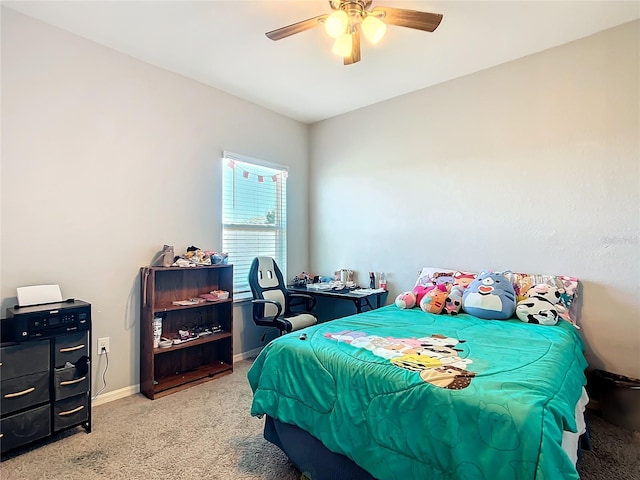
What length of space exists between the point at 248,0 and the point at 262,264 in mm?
2337

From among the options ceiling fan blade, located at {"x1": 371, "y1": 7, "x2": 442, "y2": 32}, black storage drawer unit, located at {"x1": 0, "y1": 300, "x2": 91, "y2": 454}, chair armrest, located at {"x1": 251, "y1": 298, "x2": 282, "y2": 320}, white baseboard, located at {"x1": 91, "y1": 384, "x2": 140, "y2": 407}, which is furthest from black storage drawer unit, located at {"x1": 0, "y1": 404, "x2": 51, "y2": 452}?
ceiling fan blade, located at {"x1": 371, "y1": 7, "x2": 442, "y2": 32}

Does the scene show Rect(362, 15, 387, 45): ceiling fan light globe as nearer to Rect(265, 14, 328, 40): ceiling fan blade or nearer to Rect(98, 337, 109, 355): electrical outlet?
Rect(265, 14, 328, 40): ceiling fan blade

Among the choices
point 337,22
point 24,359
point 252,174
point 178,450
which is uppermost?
point 337,22

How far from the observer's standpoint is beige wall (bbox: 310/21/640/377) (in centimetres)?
256

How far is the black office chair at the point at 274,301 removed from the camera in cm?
334

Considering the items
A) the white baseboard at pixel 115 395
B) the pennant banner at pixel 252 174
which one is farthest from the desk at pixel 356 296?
the white baseboard at pixel 115 395

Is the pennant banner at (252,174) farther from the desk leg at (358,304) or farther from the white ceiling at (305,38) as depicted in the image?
the desk leg at (358,304)

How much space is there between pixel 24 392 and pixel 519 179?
386 cm

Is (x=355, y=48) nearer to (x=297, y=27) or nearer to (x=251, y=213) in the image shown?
(x=297, y=27)

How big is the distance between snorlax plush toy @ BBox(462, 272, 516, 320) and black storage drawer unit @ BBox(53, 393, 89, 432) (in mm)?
2778

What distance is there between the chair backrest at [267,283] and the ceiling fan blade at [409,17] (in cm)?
246

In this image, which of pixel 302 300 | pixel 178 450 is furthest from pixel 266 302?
pixel 178 450

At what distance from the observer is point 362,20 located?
6.94 feet

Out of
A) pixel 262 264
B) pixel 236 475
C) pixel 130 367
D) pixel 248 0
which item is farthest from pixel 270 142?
pixel 236 475
